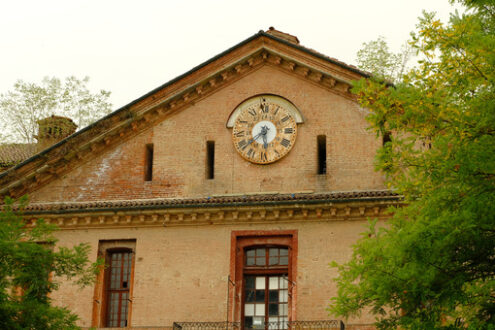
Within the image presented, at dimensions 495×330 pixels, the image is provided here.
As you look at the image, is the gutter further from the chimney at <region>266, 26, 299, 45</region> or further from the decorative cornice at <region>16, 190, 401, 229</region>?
the chimney at <region>266, 26, 299, 45</region>

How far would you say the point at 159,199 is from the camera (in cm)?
2462

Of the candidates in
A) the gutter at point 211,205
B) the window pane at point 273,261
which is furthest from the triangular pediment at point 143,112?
the window pane at point 273,261

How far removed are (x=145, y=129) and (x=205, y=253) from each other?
4917 mm

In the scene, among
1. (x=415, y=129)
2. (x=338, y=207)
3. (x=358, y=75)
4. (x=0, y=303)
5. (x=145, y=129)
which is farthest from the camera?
(x=145, y=129)

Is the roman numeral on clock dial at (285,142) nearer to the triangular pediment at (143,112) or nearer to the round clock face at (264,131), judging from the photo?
the round clock face at (264,131)

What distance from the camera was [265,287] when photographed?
23.4 metres

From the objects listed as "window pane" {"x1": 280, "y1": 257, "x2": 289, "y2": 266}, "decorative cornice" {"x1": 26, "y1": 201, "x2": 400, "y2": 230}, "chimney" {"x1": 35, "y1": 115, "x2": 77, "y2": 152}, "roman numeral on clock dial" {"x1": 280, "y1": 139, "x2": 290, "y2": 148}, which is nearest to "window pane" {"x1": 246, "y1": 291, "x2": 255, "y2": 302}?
"window pane" {"x1": 280, "y1": 257, "x2": 289, "y2": 266}

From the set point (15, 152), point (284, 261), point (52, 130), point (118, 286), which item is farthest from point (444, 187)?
point (15, 152)

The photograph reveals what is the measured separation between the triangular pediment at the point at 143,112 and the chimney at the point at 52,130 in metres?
5.29

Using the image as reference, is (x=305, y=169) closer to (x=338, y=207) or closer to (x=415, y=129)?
(x=338, y=207)

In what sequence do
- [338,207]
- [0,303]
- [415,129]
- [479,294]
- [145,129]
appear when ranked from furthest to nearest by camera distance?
[145,129] → [338,207] → [0,303] → [415,129] → [479,294]

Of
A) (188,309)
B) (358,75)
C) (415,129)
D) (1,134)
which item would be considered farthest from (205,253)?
(1,134)

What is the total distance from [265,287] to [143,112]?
701cm

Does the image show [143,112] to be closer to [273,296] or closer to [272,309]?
[273,296]
